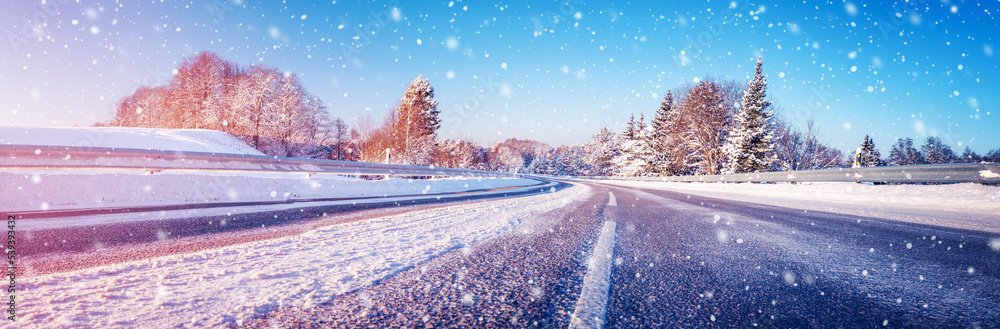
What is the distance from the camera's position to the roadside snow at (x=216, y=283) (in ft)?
3.23

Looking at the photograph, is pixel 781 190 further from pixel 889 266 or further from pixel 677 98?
pixel 677 98

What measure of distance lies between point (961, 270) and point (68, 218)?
637 centimetres

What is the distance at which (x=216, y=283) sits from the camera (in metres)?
1.30

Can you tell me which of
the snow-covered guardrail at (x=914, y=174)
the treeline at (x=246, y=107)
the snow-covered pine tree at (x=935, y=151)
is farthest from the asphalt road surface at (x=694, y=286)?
the snow-covered pine tree at (x=935, y=151)

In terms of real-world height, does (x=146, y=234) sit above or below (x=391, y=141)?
below

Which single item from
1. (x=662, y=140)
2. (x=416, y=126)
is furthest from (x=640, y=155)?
(x=416, y=126)

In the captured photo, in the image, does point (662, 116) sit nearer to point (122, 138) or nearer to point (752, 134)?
point (752, 134)

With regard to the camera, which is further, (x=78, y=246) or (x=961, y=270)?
(x=78, y=246)

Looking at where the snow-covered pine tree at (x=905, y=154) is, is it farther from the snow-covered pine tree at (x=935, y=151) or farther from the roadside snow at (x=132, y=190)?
the roadside snow at (x=132, y=190)

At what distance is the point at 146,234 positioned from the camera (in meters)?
2.67

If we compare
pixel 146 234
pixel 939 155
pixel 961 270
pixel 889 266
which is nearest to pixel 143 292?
pixel 146 234

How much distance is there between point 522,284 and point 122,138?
31.6m

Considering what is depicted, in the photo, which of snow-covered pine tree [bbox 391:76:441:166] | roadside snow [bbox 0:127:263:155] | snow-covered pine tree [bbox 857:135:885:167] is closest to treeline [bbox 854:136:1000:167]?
snow-covered pine tree [bbox 857:135:885:167]

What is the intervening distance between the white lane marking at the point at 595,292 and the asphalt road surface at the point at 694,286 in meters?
0.03
